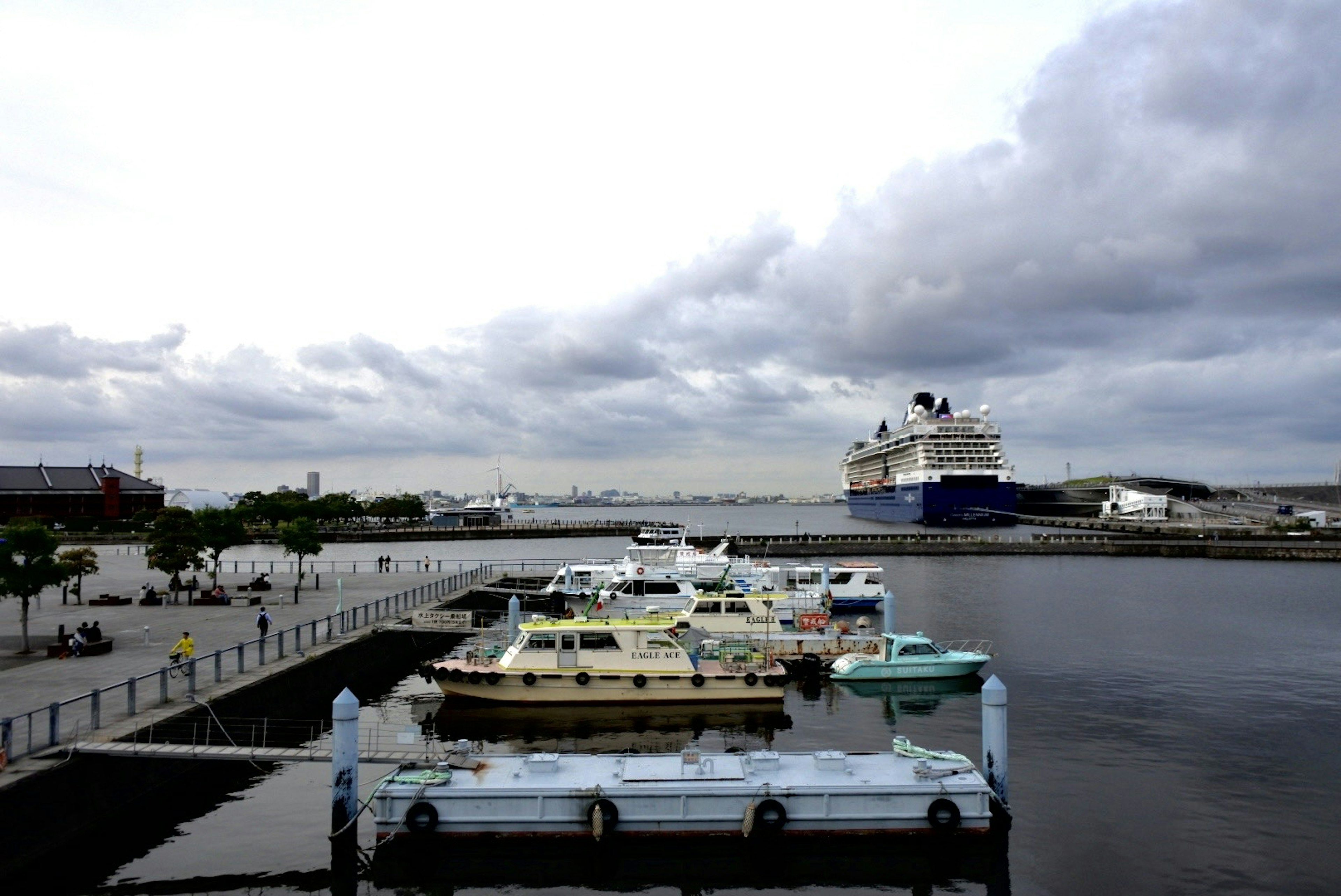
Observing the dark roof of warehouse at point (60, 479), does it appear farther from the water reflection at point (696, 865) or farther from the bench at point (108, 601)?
the water reflection at point (696, 865)

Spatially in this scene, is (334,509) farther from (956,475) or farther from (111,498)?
(956,475)

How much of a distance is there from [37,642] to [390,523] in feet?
471

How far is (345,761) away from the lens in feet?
52.5

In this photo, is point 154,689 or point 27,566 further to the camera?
point 27,566

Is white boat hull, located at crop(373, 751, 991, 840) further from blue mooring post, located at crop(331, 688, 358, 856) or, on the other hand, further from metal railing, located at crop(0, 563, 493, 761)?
metal railing, located at crop(0, 563, 493, 761)

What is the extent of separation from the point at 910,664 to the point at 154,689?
81.7ft

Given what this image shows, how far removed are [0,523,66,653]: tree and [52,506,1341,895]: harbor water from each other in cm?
1155

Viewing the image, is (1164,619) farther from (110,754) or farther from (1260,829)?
(110,754)

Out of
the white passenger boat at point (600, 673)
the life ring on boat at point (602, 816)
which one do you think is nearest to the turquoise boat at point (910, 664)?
the white passenger boat at point (600, 673)

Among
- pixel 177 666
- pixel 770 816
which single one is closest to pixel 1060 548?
pixel 770 816

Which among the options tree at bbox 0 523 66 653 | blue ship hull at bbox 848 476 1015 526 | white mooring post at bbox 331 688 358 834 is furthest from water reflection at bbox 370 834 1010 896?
blue ship hull at bbox 848 476 1015 526

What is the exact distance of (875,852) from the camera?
15898mm

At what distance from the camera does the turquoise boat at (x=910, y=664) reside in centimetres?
3075

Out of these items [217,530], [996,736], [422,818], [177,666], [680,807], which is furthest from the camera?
[217,530]
